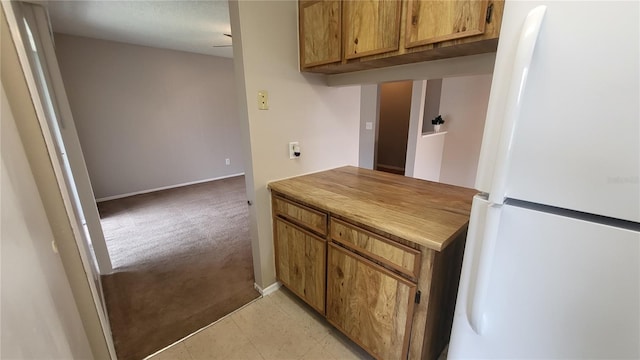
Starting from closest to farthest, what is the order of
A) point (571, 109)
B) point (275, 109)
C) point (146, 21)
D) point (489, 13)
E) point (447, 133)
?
point (571, 109), point (489, 13), point (275, 109), point (146, 21), point (447, 133)

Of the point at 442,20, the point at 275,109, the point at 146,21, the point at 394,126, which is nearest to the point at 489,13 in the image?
the point at 442,20

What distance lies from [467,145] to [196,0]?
12.5ft

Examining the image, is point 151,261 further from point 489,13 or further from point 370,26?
point 489,13

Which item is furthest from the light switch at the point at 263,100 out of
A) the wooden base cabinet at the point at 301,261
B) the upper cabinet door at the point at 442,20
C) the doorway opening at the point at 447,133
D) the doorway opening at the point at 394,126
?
the doorway opening at the point at 394,126

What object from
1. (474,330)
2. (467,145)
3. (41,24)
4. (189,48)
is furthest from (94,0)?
(467,145)

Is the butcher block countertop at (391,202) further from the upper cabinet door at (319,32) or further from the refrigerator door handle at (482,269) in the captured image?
the upper cabinet door at (319,32)

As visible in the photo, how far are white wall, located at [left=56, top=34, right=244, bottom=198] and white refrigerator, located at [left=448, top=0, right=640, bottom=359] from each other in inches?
195

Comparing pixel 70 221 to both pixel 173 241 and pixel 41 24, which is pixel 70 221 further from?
pixel 173 241

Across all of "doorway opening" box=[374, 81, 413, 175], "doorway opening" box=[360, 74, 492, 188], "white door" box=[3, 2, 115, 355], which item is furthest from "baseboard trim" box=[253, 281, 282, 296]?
"doorway opening" box=[374, 81, 413, 175]

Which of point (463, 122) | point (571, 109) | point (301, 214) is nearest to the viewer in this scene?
point (571, 109)

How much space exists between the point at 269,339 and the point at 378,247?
0.98 meters

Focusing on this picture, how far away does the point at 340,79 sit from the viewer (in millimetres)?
1979

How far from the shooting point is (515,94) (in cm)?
65

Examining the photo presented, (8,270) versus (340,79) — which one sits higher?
(340,79)
